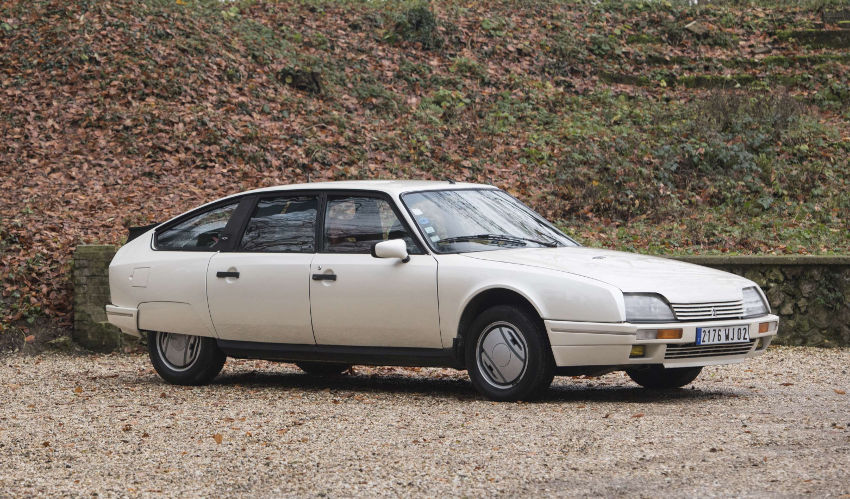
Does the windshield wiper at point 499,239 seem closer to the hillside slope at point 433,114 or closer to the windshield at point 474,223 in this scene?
the windshield at point 474,223

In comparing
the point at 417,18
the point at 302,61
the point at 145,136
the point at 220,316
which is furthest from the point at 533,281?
the point at 417,18

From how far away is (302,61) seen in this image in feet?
64.6

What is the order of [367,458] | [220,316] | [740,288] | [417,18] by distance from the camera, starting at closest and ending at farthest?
[367,458] < [740,288] < [220,316] < [417,18]

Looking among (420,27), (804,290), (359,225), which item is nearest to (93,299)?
(359,225)

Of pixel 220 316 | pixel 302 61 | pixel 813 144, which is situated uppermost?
pixel 302 61

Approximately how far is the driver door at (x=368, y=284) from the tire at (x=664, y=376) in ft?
5.44

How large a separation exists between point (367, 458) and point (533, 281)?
2014 millimetres

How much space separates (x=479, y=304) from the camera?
7.36 m

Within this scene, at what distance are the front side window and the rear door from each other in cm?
16

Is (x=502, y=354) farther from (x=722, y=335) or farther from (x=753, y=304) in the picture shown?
(x=753, y=304)

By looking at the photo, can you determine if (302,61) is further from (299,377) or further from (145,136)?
(299,377)

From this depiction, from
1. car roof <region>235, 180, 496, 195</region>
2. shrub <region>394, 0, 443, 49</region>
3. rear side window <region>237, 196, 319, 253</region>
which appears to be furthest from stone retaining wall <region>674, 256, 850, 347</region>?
shrub <region>394, 0, 443, 49</region>

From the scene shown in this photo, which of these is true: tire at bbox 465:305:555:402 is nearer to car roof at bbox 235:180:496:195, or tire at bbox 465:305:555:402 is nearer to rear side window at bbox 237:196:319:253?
car roof at bbox 235:180:496:195

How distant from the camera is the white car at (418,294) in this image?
22.6 ft
